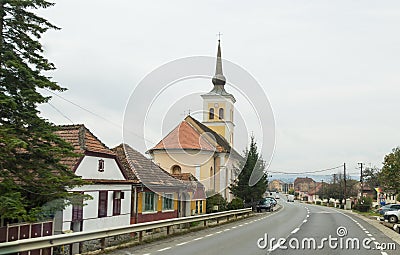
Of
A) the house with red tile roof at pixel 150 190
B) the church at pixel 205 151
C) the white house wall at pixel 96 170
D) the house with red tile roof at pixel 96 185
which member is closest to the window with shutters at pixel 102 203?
the house with red tile roof at pixel 96 185

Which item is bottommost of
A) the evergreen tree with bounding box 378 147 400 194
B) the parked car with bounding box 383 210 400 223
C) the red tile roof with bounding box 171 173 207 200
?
the parked car with bounding box 383 210 400 223

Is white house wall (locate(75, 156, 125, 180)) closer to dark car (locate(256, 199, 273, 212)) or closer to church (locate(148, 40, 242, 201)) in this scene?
church (locate(148, 40, 242, 201))

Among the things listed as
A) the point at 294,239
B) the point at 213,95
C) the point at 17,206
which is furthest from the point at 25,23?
the point at 213,95

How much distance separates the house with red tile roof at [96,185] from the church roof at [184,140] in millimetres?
29742

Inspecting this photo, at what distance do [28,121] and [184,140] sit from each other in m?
43.9

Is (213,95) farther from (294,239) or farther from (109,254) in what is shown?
(109,254)

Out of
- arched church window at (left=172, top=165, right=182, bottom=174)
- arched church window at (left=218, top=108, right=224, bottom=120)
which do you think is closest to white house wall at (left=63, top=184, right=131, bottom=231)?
arched church window at (left=172, top=165, right=182, bottom=174)

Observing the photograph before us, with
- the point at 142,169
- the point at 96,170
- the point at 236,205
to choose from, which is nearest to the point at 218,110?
the point at 236,205

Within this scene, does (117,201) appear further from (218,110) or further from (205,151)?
(218,110)

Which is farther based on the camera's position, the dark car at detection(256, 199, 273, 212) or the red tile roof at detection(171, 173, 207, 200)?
the dark car at detection(256, 199, 273, 212)

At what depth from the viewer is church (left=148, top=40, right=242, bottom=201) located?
57.1 metres

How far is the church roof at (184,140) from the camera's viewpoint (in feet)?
190

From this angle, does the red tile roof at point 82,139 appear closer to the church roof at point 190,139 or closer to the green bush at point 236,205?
the green bush at point 236,205

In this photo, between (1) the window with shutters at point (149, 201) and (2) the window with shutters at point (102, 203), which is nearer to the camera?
(2) the window with shutters at point (102, 203)
